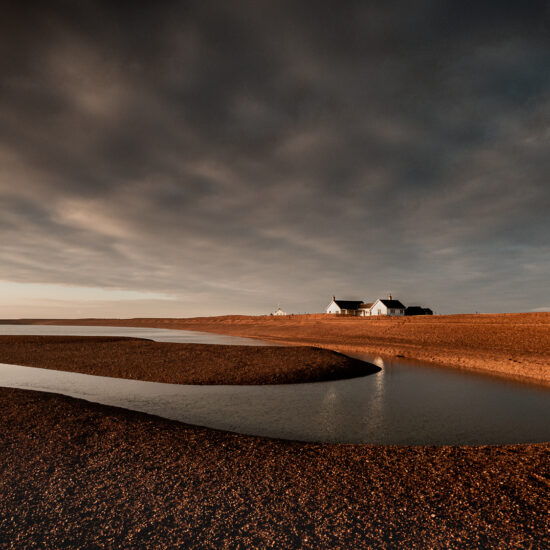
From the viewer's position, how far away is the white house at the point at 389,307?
106m

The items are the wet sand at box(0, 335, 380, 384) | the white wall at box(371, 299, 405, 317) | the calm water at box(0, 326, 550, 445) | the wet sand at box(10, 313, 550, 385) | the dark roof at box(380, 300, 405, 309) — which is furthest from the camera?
the dark roof at box(380, 300, 405, 309)

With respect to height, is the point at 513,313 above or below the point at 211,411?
above

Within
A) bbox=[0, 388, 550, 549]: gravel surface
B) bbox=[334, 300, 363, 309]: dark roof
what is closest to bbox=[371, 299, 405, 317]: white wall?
bbox=[334, 300, 363, 309]: dark roof

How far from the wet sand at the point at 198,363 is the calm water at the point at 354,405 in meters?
1.45

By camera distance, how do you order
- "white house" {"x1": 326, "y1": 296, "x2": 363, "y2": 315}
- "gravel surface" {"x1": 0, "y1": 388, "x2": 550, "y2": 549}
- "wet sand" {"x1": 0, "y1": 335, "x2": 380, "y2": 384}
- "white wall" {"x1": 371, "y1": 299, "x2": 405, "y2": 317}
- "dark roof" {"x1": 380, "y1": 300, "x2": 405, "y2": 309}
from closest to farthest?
"gravel surface" {"x1": 0, "y1": 388, "x2": 550, "y2": 549}, "wet sand" {"x1": 0, "y1": 335, "x2": 380, "y2": 384}, "white wall" {"x1": 371, "y1": 299, "x2": 405, "y2": 317}, "dark roof" {"x1": 380, "y1": 300, "x2": 405, "y2": 309}, "white house" {"x1": 326, "y1": 296, "x2": 363, "y2": 315}

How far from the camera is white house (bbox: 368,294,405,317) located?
106 m

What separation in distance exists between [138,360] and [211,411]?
1552cm

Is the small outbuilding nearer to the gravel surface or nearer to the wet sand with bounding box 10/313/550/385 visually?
the wet sand with bounding box 10/313/550/385

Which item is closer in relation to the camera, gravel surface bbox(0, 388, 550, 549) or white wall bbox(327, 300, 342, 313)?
gravel surface bbox(0, 388, 550, 549)

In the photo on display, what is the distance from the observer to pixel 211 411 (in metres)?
14.9

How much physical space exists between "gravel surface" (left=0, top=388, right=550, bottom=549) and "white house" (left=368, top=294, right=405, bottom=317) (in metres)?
99.7

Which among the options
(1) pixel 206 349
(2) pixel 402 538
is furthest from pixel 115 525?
(1) pixel 206 349

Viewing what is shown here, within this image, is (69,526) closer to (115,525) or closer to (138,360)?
(115,525)

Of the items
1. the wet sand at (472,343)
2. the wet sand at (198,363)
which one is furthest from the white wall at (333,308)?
the wet sand at (198,363)
